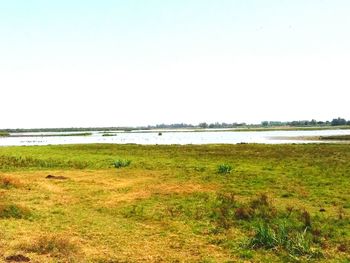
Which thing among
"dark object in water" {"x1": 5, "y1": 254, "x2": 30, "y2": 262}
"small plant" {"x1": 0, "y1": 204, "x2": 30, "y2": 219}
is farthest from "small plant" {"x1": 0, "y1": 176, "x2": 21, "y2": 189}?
"dark object in water" {"x1": 5, "y1": 254, "x2": 30, "y2": 262}

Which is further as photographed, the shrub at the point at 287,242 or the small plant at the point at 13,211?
the small plant at the point at 13,211

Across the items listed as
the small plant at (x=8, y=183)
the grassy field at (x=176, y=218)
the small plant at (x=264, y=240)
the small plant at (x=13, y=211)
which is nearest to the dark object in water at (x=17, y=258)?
the grassy field at (x=176, y=218)

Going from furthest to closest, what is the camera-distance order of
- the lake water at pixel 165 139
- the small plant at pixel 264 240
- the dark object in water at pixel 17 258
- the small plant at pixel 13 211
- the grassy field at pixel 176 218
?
the lake water at pixel 165 139
the small plant at pixel 13 211
the small plant at pixel 264 240
the grassy field at pixel 176 218
the dark object in water at pixel 17 258

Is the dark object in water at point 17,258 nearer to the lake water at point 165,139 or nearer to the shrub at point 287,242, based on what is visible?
the shrub at point 287,242

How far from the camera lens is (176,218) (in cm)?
1703

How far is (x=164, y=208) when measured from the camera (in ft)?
62.0

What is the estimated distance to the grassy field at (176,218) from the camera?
1231cm

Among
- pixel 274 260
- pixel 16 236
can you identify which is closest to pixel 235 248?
pixel 274 260

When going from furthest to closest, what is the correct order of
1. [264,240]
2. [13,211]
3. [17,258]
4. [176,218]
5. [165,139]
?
[165,139] < [13,211] < [176,218] < [264,240] < [17,258]

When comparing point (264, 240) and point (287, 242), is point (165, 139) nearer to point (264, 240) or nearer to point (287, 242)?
point (264, 240)

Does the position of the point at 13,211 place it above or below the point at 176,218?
above

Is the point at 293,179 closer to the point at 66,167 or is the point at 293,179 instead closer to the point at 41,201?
the point at 41,201

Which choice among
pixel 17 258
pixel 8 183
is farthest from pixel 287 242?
pixel 8 183

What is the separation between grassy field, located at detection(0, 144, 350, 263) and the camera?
40.4 feet
